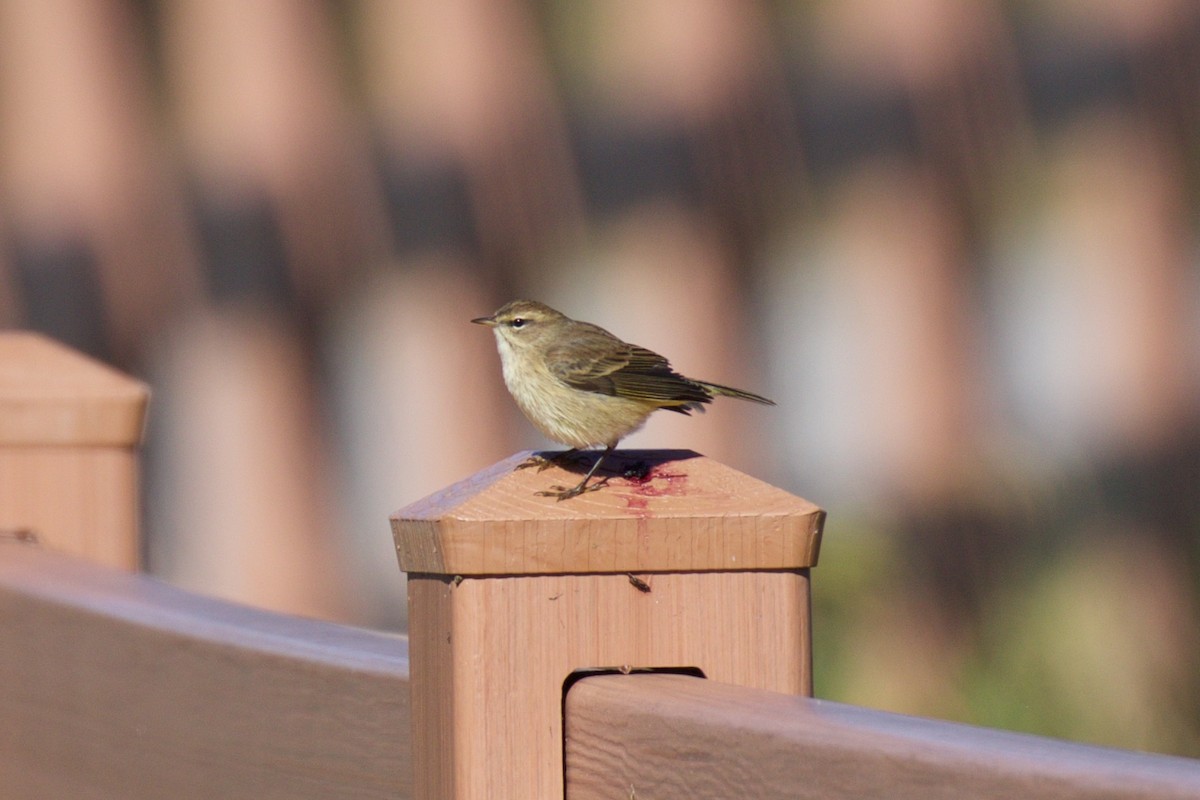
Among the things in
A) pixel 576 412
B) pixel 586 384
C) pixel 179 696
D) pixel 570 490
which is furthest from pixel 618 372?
pixel 570 490

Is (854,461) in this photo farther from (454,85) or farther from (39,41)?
(39,41)

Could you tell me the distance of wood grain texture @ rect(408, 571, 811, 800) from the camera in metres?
1.29

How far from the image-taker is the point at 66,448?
2699 millimetres

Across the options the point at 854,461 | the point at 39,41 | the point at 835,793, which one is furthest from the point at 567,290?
the point at 835,793

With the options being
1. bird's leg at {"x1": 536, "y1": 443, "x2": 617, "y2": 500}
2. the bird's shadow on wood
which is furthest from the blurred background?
bird's leg at {"x1": 536, "y1": 443, "x2": 617, "y2": 500}

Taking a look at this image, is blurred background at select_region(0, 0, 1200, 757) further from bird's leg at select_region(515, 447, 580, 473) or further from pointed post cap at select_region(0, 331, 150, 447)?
bird's leg at select_region(515, 447, 580, 473)

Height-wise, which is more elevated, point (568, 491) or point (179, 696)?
point (568, 491)

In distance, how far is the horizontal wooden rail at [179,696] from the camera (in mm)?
1632

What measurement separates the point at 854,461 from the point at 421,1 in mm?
1813

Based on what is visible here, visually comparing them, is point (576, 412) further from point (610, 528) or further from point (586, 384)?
point (610, 528)

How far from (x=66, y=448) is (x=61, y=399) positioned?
0.28ft

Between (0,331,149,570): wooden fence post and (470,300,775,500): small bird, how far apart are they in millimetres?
719

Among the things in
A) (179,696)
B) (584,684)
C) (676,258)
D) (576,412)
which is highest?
(676,258)

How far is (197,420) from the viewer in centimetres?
465
